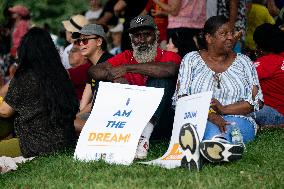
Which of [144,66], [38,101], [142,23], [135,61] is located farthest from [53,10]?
[38,101]

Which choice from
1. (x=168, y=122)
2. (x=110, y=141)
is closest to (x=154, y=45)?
(x=168, y=122)

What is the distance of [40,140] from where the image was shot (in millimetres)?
10047

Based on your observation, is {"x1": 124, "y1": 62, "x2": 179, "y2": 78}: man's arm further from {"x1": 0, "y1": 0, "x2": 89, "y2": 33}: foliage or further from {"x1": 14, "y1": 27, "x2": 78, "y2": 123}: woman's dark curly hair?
{"x1": 0, "y1": 0, "x2": 89, "y2": 33}: foliage

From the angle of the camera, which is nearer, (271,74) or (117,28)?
(271,74)

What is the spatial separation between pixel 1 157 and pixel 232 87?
2610mm

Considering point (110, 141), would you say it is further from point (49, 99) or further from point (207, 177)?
point (207, 177)

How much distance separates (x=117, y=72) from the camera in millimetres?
10258

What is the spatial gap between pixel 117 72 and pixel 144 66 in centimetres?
32

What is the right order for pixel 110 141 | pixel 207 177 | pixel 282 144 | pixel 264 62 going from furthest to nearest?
pixel 264 62, pixel 282 144, pixel 110 141, pixel 207 177

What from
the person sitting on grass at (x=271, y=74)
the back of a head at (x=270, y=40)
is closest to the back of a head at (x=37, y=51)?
the person sitting on grass at (x=271, y=74)

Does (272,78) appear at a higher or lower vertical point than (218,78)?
lower

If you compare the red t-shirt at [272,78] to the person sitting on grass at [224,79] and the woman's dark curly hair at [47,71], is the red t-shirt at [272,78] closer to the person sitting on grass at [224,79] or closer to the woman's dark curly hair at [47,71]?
the person sitting on grass at [224,79]

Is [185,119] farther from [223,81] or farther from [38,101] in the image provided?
[38,101]

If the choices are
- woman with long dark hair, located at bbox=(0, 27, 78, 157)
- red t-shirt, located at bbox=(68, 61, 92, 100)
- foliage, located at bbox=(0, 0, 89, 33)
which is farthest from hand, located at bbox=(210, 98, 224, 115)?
foliage, located at bbox=(0, 0, 89, 33)
